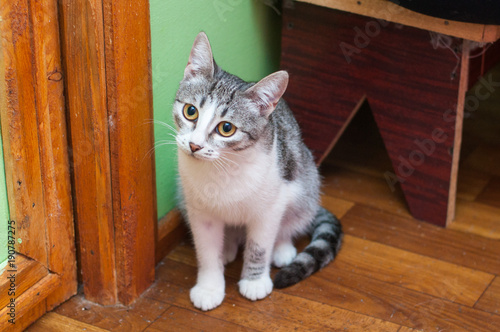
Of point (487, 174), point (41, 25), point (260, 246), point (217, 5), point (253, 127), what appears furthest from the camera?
point (487, 174)

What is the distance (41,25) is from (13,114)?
179mm

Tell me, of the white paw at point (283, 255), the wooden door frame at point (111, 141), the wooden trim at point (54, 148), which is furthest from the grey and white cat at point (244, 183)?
the wooden trim at point (54, 148)

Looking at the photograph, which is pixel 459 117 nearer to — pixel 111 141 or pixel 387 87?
pixel 387 87

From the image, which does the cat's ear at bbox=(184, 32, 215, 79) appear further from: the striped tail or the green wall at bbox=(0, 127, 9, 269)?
the striped tail

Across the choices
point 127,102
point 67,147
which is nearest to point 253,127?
point 127,102

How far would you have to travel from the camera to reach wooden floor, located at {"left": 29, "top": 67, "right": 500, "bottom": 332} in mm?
1471

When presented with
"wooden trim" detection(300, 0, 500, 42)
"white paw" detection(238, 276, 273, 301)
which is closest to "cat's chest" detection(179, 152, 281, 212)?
"white paw" detection(238, 276, 273, 301)

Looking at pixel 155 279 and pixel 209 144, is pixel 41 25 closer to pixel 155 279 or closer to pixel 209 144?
pixel 209 144

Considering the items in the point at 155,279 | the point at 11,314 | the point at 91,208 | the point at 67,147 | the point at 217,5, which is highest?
the point at 217,5

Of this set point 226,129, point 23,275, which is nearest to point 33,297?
point 23,275

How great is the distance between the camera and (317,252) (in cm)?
164

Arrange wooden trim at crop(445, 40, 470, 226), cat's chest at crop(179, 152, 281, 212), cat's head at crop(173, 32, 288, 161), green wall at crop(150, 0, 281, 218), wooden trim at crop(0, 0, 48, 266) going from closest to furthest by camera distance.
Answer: wooden trim at crop(0, 0, 48, 266)
cat's head at crop(173, 32, 288, 161)
cat's chest at crop(179, 152, 281, 212)
green wall at crop(150, 0, 281, 218)
wooden trim at crop(445, 40, 470, 226)

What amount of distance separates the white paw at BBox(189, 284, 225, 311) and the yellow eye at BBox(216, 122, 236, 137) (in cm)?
43

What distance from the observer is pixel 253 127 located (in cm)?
132
